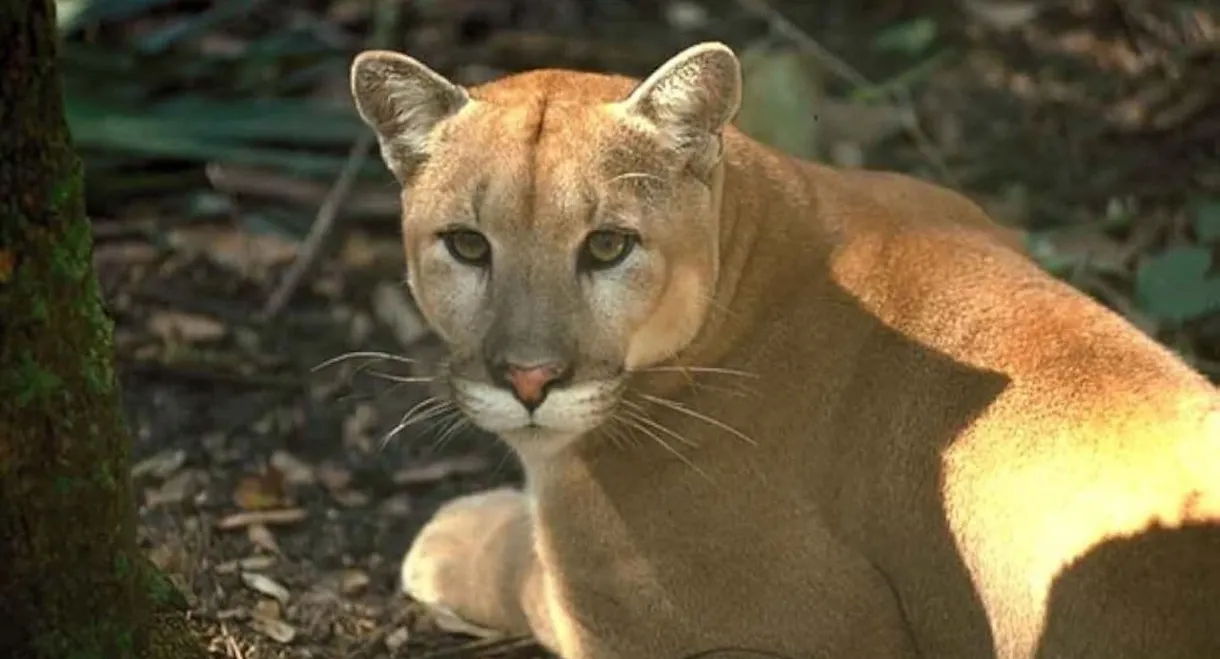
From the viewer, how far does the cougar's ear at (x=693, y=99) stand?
4.34 m

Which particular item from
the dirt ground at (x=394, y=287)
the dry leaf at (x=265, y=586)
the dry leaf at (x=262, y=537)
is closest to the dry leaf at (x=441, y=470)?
the dirt ground at (x=394, y=287)

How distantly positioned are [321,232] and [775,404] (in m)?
2.88

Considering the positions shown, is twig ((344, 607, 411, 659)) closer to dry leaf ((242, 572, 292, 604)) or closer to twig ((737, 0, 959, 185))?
dry leaf ((242, 572, 292, 604))

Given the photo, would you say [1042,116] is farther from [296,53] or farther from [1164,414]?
[1164,414]

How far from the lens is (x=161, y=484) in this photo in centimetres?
571

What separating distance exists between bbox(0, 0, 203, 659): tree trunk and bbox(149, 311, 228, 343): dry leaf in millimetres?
2793

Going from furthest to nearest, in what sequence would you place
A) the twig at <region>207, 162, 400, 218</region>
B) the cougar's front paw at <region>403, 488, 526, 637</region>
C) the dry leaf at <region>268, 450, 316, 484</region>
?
the twig at <region>207, 162, 400, 218</region>
the dry leaf at <region>268, 450, 316, 484</region>
the cougar's front paw at <region>403, 488, 526, 637</region>

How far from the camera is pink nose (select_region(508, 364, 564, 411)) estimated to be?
416cm

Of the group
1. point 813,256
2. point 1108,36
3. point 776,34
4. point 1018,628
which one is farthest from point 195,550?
point 1108,36

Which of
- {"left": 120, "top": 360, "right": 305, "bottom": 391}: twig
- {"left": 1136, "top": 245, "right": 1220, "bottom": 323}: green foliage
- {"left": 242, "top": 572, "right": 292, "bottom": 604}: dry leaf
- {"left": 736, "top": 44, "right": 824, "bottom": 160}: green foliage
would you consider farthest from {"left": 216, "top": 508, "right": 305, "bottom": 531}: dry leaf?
{"left": 1136, "top": 245, "right": 1220, "bottom": 323}: green foliage

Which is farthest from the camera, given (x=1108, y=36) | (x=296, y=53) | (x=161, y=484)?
(x=1108, y=36)

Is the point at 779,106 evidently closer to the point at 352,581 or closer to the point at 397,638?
the point at 352,581

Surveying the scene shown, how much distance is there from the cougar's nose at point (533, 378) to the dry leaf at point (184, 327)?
259 cm

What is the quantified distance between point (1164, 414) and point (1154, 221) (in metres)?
2.83
